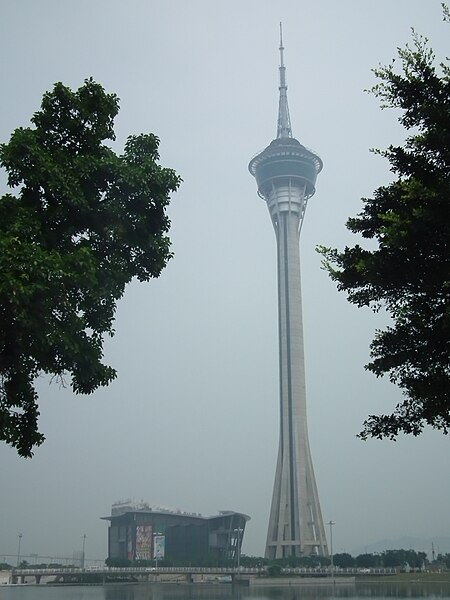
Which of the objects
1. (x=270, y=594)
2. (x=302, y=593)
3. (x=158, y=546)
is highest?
(x=158, y=546)

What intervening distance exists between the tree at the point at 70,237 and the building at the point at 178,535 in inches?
5906

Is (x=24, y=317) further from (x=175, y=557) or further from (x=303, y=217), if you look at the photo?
(x=175, y=557)

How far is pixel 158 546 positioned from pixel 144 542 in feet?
13.5

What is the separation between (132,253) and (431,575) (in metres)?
113

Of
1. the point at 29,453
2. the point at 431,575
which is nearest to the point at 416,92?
the point at 29,453

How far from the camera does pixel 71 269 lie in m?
14.9

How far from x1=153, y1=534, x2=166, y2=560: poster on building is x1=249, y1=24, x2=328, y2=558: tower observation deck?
30789mm

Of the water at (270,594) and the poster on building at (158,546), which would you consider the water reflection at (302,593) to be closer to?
the water at (270,594)

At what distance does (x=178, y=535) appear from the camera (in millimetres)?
163500

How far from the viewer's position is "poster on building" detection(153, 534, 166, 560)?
156m

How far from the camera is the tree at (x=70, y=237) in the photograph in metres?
14.4

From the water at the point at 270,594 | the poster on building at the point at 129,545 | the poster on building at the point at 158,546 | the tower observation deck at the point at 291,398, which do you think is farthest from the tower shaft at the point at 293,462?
the poster on building at the point at 129,545

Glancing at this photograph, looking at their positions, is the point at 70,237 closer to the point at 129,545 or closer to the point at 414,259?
the point at 414,259

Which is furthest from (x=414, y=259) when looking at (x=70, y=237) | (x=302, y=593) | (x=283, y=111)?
(x=283, y=111)
